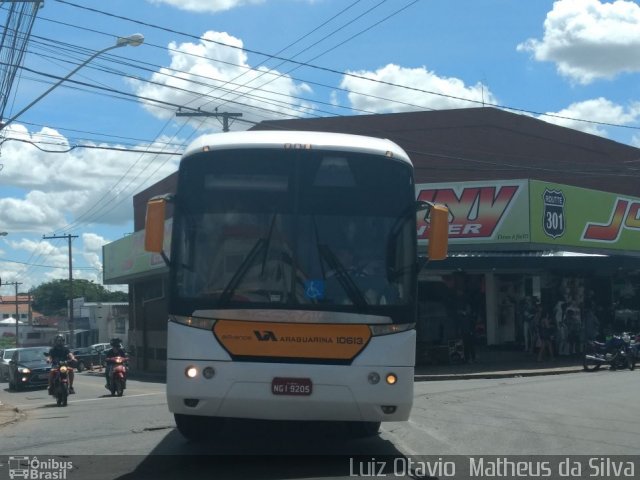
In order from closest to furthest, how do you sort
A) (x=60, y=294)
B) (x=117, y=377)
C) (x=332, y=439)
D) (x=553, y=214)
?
(x=332, y=439) < (x=117, y=377) < (x=553, y=214) < (x=60, y=294)

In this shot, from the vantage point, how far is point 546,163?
119 ft

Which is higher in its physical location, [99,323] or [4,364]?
[99,323]

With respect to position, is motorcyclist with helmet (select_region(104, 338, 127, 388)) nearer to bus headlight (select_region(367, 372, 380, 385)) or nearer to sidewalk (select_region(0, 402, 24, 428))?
sidewalk (select_region(0, 402, 24, 428))

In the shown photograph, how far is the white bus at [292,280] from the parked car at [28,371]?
2223cm

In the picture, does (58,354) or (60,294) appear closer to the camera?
(58,354)

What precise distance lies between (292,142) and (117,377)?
14423 mm

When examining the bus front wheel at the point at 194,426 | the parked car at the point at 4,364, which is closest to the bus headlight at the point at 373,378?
the bus front wheel at the point at 194,426

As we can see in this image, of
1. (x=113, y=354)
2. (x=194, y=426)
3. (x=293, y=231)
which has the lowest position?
(x=194, y=426)

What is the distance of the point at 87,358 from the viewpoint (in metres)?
49.6

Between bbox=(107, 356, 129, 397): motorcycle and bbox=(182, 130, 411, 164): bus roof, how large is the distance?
13721 mm

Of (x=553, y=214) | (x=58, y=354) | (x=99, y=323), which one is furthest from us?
(x=99, y=323)

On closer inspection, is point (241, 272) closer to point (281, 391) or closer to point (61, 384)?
point (281, 391)

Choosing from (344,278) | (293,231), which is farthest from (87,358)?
(344,278)

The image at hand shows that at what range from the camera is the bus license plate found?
8875mm
